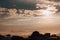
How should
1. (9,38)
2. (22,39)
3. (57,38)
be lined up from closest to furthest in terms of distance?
(57,38)
(9,38)
(22,39)

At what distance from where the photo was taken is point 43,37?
96.8 metres

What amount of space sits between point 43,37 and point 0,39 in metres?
27.6

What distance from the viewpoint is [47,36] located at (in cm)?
9212

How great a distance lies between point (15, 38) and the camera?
118 meters

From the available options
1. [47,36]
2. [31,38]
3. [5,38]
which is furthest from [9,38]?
[47,36]

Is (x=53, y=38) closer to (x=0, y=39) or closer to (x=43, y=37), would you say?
(x=43, y=37)

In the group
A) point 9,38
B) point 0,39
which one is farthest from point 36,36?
point 0,39

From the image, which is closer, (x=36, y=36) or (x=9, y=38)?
(x=36, y=36)

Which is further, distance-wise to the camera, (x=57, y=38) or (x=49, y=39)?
(x=57, y=38)

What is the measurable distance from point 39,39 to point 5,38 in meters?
23.8

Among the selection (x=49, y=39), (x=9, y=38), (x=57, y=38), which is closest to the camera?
(x=49, y=39)

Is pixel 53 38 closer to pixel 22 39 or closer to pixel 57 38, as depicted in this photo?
pixel 57 38

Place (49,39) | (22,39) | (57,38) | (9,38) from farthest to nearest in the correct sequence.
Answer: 1. (22,39)
2. (9,38)
3. (57,38)
4. (49,39)

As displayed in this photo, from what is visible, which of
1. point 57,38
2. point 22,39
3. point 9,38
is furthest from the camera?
point 22,39
